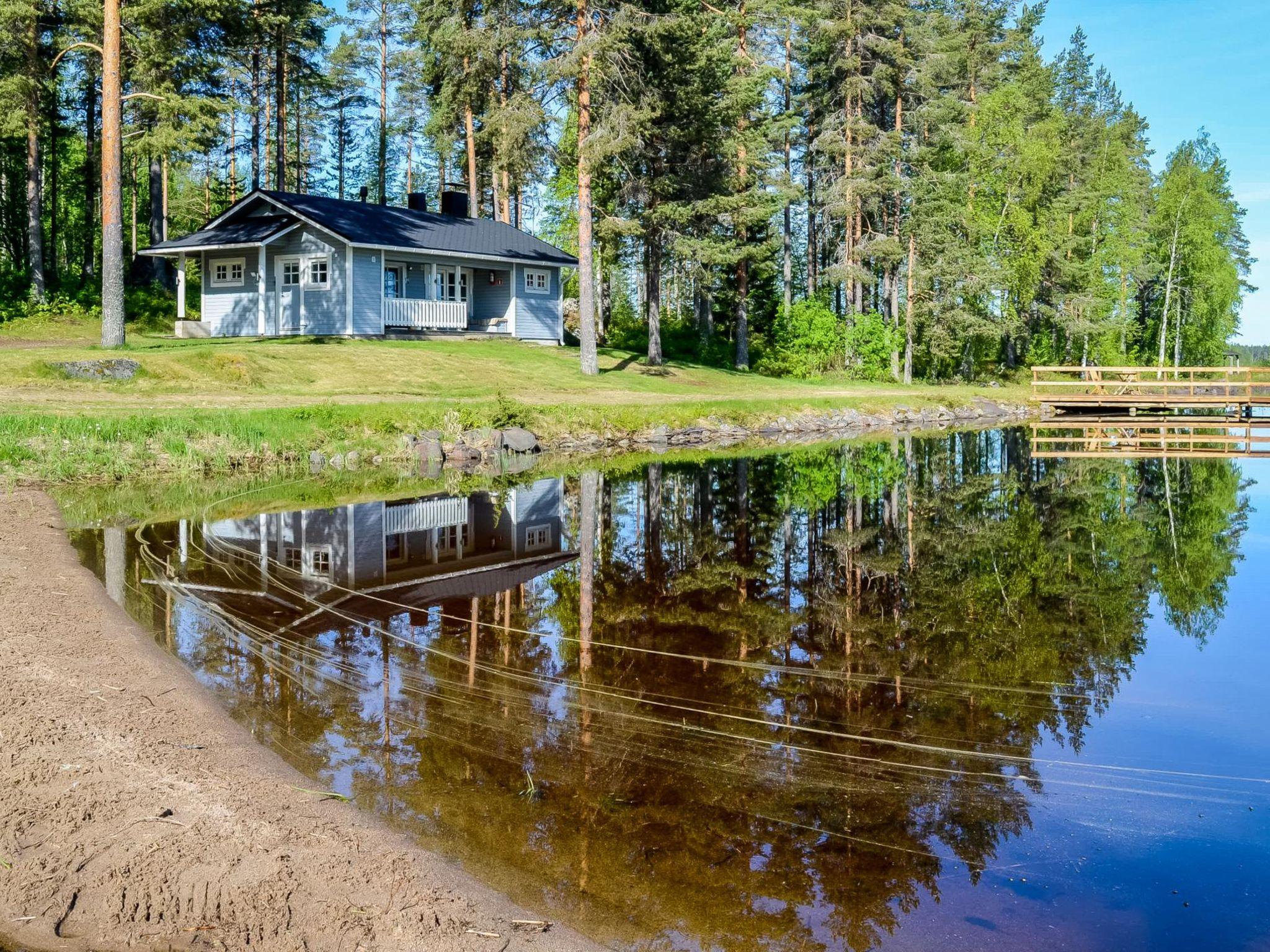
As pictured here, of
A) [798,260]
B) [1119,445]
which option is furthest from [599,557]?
[798,260]

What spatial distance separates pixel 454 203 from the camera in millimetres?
40125

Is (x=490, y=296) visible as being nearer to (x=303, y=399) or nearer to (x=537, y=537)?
(x=303, y=399)

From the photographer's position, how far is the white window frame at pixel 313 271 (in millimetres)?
31719

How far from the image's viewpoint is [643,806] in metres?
5.04

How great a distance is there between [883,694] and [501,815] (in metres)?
3.03

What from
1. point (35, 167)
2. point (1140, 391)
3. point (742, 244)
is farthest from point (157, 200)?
point (1140, 391)

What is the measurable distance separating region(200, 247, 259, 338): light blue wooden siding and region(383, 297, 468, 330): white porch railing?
4319mm

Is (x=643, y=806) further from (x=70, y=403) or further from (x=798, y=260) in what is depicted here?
(x=798, y=260)

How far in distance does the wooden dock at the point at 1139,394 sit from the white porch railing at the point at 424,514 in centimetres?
2745

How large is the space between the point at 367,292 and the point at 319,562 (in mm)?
22787

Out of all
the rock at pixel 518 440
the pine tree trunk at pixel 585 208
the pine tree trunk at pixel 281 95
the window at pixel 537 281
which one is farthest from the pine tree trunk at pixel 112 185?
the window at pixel 537 281

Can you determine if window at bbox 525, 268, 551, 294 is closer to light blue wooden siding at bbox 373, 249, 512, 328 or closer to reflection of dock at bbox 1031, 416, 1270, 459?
light blue wooden siding at bbox 373, 249, 512, 328

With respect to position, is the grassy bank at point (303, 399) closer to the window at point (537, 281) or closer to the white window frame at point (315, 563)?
the window at point (537, 281)

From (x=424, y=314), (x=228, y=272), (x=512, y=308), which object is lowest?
(x=424, y=314)
